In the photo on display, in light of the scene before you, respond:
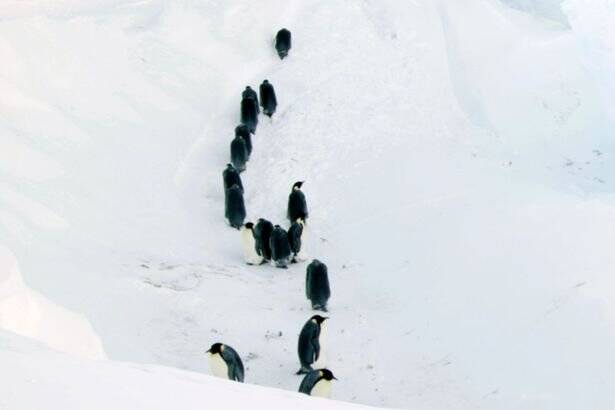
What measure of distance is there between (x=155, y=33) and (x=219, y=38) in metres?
0.91

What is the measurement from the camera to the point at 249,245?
9.51 metres

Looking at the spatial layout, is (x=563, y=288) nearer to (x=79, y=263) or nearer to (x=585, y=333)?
(x=585, y=333)

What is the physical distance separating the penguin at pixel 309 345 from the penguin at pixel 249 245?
1.91m

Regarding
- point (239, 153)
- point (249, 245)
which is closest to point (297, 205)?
point (249, 245)

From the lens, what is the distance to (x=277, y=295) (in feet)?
29.6

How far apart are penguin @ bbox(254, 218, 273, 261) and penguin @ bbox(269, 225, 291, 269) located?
7 cm

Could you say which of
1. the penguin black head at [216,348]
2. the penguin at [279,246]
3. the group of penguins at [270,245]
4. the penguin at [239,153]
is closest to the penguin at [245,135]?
the group of penguins at [270,245]

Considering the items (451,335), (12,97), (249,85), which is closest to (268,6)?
(249,85)

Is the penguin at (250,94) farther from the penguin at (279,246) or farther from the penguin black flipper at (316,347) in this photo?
the penguin black flipper at (316,347)

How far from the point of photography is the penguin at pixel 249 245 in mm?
9438

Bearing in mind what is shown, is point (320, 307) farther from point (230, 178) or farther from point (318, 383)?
point (230, 178)

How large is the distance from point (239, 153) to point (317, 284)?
9.93ft

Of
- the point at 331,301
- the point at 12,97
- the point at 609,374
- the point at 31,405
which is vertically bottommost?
the point at 31,405

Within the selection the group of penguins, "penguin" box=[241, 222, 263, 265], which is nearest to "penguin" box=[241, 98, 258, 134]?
the group of penguins
